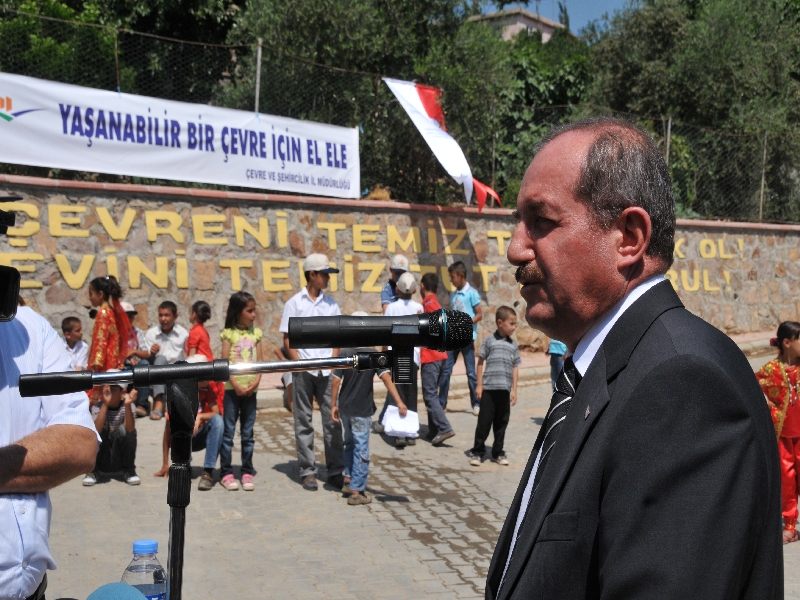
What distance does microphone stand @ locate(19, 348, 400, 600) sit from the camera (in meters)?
2.09

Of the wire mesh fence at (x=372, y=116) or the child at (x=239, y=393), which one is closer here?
the child at (x=239, y=393)

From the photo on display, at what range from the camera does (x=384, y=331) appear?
2.04 metres

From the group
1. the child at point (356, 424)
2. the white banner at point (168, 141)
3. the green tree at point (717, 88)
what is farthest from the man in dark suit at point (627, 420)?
the green tree at point (717, 88)

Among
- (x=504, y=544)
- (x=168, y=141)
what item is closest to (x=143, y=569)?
(x=504, y=544)

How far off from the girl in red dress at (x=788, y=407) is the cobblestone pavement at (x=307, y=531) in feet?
1.16

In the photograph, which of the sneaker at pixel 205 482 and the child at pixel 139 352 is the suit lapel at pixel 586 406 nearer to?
the sneaker at pixel 205 482

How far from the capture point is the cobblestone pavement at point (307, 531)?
18.4 ft

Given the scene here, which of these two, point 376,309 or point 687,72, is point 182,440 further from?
point 687,72

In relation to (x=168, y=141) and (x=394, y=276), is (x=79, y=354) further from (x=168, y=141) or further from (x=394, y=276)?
(x=394, y=276)

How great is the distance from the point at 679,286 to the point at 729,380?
15.6 metres

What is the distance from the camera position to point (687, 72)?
20828 mm

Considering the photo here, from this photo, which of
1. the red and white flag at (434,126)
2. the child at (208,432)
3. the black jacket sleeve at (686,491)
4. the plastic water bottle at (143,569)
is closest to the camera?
the black jacket sleeve at (686,491)

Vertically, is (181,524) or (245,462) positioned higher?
(181,524)

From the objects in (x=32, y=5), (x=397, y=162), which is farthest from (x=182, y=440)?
(x=32, y=5)
